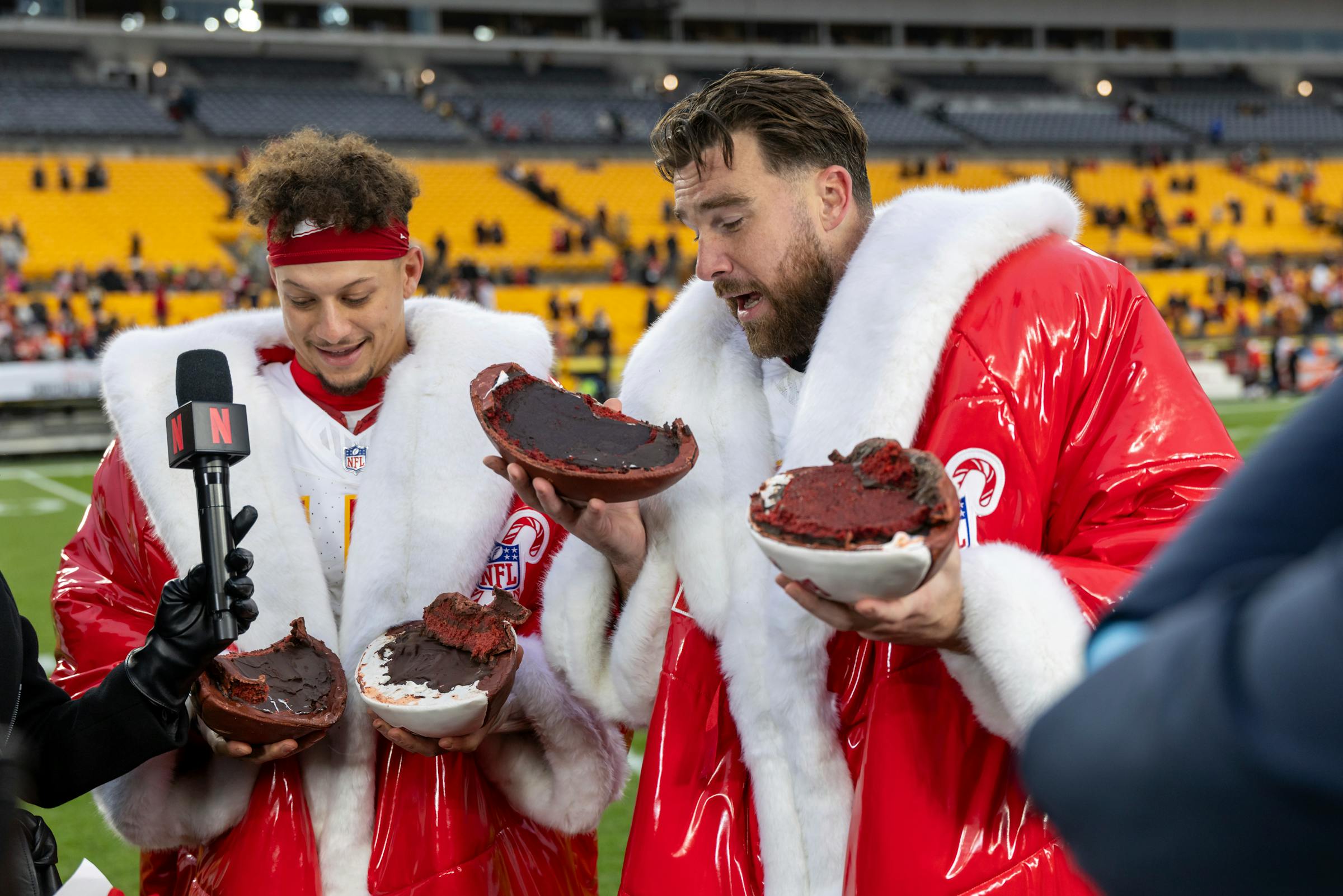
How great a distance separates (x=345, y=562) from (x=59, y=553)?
281 inches

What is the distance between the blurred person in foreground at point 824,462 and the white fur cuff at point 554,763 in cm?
18

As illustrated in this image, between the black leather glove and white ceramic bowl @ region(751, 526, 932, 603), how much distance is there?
90 centimetres

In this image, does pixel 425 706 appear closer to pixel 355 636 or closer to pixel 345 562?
pixel 355 636

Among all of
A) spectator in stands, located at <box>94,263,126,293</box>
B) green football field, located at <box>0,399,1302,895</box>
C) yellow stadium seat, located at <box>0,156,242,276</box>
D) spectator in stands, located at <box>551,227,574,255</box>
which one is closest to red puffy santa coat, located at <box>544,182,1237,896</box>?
green football field, located at <box>0,399,1302,895</box>

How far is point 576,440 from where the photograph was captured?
1970mm

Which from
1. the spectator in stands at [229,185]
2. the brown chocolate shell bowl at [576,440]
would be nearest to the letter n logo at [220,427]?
the brown chocolate shell bowl at [576,440]

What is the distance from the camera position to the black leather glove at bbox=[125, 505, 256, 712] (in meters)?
1.92

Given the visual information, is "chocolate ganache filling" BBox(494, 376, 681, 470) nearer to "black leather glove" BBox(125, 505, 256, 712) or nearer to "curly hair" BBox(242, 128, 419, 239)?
"black leather glove" BBox(125, 505, 256, 712)

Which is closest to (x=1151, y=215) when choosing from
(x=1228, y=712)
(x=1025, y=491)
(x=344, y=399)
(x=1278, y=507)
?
(x=344, y=399)

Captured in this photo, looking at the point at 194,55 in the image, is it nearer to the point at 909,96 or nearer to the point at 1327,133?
the point at 909,96

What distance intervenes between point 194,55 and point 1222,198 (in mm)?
26946

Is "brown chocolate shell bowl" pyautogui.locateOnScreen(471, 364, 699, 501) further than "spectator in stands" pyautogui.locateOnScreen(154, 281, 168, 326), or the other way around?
"spectator in stands" pyautogui.locateOnScreen(154, 281, 168, 326)

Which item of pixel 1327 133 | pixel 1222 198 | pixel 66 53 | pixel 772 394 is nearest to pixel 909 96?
pixel 1222 198

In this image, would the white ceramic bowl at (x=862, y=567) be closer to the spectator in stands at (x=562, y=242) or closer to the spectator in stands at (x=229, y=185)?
the spectator in stands at (x=562, y=242)
